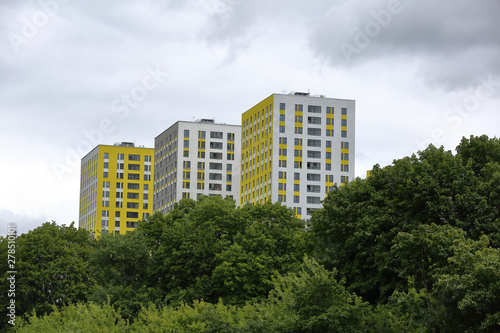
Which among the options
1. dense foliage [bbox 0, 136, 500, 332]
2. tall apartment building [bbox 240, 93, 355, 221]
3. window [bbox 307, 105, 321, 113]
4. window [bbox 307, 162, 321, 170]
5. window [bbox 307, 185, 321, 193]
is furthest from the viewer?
window [bbox 307, 105, 321, 113]

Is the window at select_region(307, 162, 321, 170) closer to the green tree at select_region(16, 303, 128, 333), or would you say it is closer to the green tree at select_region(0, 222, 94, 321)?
the green tree at select_region(0, 222, 94, 321)

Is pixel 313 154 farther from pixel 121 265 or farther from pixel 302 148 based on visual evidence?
pixel 121 265

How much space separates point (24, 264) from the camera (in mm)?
81875

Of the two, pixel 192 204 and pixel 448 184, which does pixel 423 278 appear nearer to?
pixel 448 184

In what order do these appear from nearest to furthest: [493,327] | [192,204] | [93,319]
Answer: [493,327]
[93,319]
[192,204]

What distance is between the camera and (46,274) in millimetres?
82062

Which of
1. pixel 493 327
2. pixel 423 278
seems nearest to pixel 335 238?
pixel 423 278

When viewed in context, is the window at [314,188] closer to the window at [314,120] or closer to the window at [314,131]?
the window at [314,131]

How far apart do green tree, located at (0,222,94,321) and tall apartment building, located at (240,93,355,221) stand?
3456 inches

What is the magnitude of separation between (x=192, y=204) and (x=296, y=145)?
3484 inches

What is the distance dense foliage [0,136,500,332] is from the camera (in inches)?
1580

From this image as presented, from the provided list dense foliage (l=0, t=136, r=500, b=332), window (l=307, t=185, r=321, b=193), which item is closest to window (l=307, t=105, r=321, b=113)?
window (l=307, t=185, r=321, b=193)

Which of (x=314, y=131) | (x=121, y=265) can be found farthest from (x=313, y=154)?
(x=121, y=265)

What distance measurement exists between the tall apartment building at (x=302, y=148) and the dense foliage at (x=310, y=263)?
8511cm
